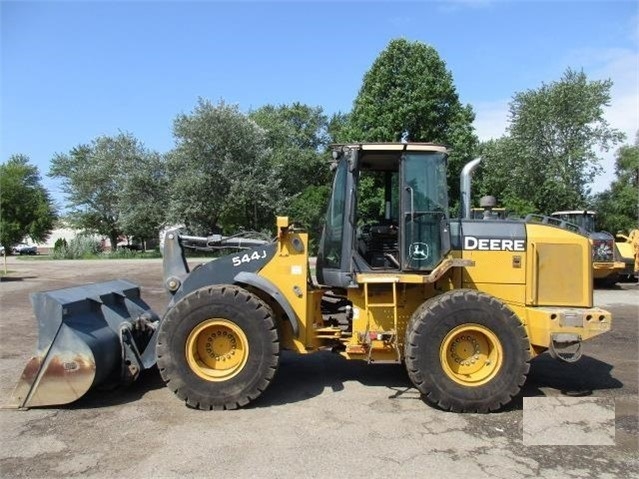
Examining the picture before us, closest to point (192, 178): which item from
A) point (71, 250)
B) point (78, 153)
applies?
point (71, 250)

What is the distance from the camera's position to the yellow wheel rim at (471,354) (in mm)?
5617

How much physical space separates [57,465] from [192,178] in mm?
32053

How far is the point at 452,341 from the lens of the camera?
18.6 feet

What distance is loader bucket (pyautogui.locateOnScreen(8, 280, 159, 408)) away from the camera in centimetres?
546

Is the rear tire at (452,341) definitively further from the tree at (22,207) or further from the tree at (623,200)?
the tree at (22,207)

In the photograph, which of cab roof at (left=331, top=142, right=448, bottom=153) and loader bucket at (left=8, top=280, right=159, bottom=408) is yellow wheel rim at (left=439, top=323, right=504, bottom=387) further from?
loader bucket at (left=8, top=280, right=159, bottom=408)

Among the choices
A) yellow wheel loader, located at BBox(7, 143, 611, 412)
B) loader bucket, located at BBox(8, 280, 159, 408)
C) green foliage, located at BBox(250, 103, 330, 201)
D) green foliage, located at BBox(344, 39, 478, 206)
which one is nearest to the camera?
loader bucket, located at BBox(8, 280, 159, 408)

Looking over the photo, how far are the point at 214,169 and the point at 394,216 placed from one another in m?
30.8

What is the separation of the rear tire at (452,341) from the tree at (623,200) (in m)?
34.7

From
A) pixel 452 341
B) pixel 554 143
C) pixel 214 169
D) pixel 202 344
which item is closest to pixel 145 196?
pixel 214 169

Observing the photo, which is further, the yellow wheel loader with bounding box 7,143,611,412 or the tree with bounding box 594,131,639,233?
the tree with bounding box 594,131,639,233

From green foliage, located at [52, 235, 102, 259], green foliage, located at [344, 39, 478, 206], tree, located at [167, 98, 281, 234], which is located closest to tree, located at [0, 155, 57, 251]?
green foliage, located at [52, 235, 102, 259]

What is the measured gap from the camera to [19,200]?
166ft

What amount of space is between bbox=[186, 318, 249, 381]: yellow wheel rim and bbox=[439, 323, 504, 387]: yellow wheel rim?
79.2 inches
